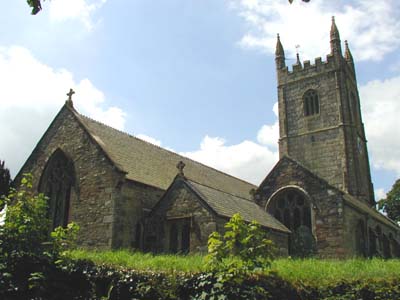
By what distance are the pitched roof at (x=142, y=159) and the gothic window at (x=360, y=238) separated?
917 cm

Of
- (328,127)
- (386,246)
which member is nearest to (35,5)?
(386,246)

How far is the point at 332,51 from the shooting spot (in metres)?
41.4

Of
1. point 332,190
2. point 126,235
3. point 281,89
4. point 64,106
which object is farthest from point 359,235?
point 281,89

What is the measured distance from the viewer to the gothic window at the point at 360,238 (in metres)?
22.3

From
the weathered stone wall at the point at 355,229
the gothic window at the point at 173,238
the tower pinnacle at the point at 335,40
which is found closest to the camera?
the gothic window at the point at 173,238

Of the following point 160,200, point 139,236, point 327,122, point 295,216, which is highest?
point 327,122

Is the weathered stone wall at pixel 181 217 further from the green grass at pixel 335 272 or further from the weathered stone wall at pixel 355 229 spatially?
the weathered stone wall at pixel 355 229

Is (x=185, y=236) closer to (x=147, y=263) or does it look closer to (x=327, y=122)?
(x=147, y=263)

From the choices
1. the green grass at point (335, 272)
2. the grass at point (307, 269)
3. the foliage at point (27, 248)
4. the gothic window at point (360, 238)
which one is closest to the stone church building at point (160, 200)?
the gothic window at point (360, 238)

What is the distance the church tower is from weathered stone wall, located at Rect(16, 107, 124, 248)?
2297 centimetres

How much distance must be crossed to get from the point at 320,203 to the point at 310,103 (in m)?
22.1

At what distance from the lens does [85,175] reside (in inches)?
830

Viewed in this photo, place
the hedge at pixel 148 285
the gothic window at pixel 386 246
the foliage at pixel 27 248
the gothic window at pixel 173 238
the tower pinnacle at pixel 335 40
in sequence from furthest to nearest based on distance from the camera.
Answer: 1. the tower pinnacle at pixel 335 40
2. the gothic window at pixel 386 246
3. the gothic window at pixel 173 238
4. the foliage at pixel 27 248
5. the hedge at pixel 148 285

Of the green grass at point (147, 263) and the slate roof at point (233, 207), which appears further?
the slate roof at point (233, 207)
